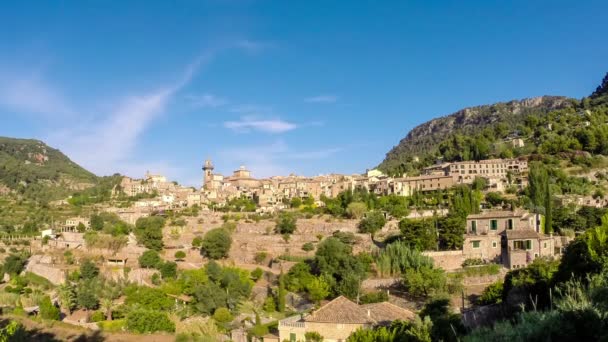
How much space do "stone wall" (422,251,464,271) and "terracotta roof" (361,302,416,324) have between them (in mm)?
9681

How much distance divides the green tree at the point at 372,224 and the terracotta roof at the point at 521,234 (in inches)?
460

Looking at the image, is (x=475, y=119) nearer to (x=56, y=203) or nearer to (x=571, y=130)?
(x=571, y=130)

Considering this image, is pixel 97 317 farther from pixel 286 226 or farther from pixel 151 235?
pixel 286 226

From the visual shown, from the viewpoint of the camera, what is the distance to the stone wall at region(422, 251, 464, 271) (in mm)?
32078

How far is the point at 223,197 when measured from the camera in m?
72.1

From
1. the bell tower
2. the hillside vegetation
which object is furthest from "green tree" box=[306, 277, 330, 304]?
the bell tower

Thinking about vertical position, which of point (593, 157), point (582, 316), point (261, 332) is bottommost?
point (261, 332)

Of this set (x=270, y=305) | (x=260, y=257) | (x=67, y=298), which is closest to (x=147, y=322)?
(x=270, y=305)

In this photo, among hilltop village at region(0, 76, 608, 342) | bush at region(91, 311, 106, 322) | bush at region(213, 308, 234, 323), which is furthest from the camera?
bush at region(91, 311, 106, 322)

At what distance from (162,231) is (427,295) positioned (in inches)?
1158

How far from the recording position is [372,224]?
1619 inches

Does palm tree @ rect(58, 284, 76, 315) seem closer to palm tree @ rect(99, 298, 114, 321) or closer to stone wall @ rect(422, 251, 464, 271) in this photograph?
palm tree @ rect(99, 298, 114, 321)

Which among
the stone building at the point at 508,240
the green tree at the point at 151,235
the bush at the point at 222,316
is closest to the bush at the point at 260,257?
the green tree at the point at 151,235

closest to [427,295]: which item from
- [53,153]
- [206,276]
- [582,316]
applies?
[206,276]
